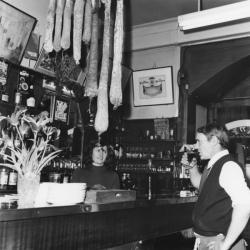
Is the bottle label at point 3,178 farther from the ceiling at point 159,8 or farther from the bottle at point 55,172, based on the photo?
the ceiling at point 159,8

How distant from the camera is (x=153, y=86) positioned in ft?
21.2

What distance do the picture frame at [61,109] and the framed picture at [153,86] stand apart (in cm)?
198

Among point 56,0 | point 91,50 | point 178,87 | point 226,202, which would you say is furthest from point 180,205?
point 178,87

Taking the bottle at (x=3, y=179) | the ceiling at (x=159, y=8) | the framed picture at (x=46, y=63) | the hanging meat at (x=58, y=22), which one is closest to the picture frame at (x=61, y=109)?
the framed picture at (x=46, y=63)

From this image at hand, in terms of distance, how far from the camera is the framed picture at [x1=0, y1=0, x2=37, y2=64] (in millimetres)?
3916

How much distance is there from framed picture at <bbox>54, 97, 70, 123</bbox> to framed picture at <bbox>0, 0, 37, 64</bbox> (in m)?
0.80

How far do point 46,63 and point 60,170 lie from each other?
1375mm

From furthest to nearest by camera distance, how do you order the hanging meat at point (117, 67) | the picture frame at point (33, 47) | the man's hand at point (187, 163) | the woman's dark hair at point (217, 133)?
the picture frame at point (33, 47)
the man's hand at point (187, 163)
the hanging meat at point (117, 67)
the woman's dark hair at point (217, 133)

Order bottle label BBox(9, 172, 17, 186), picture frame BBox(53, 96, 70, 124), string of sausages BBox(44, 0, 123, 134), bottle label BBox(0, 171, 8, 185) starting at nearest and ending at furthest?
1. string of sausages BBox(44, 0, 123, 134)
2. bottle label BBox(0, 171, 8, 185)
3. bottle label BBox(9, 172, 17, 186)
4. picture frame BBox(53, 96, 70, 124)

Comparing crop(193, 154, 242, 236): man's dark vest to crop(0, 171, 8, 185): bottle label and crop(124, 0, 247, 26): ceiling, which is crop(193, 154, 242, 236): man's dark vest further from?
crop(124, 0, 247, 26): ceiling

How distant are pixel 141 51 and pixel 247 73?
75.5 inches

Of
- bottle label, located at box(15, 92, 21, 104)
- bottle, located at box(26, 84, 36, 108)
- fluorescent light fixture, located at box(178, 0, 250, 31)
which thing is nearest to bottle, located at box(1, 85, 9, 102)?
bottle label, located at box(15, 92, 21, 104)

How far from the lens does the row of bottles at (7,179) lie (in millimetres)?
3555

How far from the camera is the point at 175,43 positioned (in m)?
6.30
